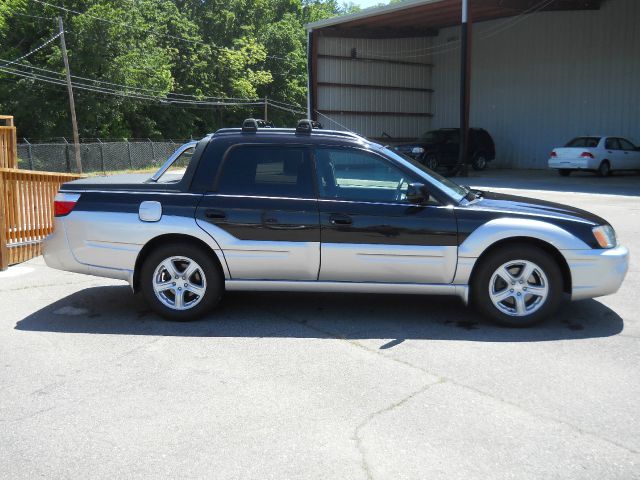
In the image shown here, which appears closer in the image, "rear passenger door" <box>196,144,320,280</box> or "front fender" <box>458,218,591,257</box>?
"front fender" <box>458,218,591,257</box>

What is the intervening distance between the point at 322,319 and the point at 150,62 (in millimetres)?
46229

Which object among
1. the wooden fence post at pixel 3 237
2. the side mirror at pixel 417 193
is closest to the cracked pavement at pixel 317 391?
the side mirror at pixel 417 193

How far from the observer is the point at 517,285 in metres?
6.18

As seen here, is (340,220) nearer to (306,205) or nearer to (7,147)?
(306,205)

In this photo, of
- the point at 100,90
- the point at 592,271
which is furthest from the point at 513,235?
the point at 100,90

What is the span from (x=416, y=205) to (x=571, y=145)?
23.6m

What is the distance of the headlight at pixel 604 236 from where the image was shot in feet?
20.2

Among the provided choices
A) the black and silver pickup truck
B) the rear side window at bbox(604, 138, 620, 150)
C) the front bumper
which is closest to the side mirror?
the black and silver pickup truck

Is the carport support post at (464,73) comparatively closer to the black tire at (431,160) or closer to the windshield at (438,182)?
the black tire at (431,160)

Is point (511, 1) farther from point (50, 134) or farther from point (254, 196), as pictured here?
point (50, 134)

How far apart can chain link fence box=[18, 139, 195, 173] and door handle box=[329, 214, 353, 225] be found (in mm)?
30803

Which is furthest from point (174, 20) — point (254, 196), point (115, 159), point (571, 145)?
point (254, 196)

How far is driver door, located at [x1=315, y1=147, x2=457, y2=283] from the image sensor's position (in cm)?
612

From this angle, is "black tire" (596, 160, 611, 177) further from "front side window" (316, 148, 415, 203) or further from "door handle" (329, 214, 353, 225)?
"door handle" (329, 214, 353, 225)
